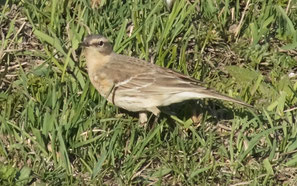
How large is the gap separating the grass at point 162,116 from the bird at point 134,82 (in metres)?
0.16

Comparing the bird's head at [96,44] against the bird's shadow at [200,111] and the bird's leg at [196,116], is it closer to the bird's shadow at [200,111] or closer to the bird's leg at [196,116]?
the bird's shadow at [200,111]

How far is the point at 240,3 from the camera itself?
11500 millimetres

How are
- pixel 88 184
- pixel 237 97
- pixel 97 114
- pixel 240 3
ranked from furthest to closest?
pixel 240 3 < pixel 237 97 < pixel 97 114 < pixel 88 184

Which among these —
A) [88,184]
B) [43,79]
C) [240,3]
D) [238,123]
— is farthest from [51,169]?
[240,3]

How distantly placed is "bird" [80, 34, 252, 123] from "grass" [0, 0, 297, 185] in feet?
0.52

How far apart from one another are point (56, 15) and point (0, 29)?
2.24ft

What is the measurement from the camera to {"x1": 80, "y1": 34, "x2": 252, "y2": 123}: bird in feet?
31.3

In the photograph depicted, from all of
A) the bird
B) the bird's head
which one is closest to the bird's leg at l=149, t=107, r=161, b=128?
the bird

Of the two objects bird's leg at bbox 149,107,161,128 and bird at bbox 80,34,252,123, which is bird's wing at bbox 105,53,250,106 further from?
bird's leg at bbox 149,107,161,128

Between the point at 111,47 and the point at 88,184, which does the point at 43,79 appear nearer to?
the point at 111,47

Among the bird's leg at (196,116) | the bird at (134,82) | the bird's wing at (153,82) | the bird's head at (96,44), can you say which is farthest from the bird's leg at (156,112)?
the bird's head at (96,44)

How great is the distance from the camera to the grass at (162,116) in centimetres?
890

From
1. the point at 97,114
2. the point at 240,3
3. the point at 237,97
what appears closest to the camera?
the point at 97,114

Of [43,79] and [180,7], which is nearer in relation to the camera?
[43,79]
